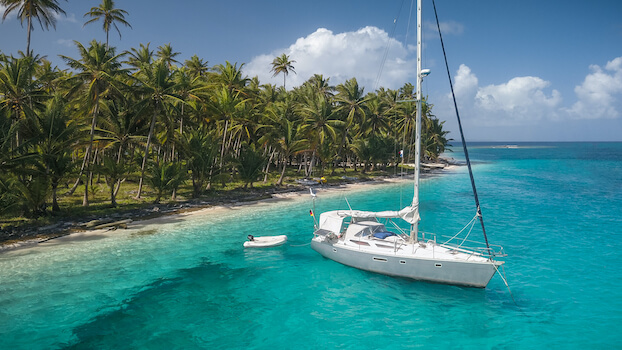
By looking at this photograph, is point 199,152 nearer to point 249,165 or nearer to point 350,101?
point 249,165

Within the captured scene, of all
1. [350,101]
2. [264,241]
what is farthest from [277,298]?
[350,101]

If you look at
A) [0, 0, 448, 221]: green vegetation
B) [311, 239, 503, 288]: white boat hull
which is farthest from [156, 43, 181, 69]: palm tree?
[311, 239, 503, 288]: white boat hull

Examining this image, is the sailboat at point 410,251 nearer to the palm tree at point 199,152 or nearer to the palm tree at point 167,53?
the palm tree at point 199,152

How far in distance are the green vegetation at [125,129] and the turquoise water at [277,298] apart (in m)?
6.17

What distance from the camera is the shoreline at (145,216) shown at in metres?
21.9

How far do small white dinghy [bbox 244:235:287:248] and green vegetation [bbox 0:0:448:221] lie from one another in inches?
484

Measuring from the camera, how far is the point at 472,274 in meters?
15.4

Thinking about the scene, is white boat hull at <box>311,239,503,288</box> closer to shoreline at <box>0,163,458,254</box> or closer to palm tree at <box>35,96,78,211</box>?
shoreline at <box>0,163,458,254</box>

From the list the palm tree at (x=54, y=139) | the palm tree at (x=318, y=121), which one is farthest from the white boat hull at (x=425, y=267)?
the palm tree at (x=318, y=121)

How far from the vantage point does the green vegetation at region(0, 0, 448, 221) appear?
2412 cm

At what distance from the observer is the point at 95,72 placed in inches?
1061

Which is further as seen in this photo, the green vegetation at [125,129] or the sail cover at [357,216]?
the green vegetation at [125,129]

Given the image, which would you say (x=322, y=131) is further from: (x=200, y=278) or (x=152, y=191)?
(x=200, y=278)

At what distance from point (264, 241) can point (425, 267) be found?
1105 centimetres
